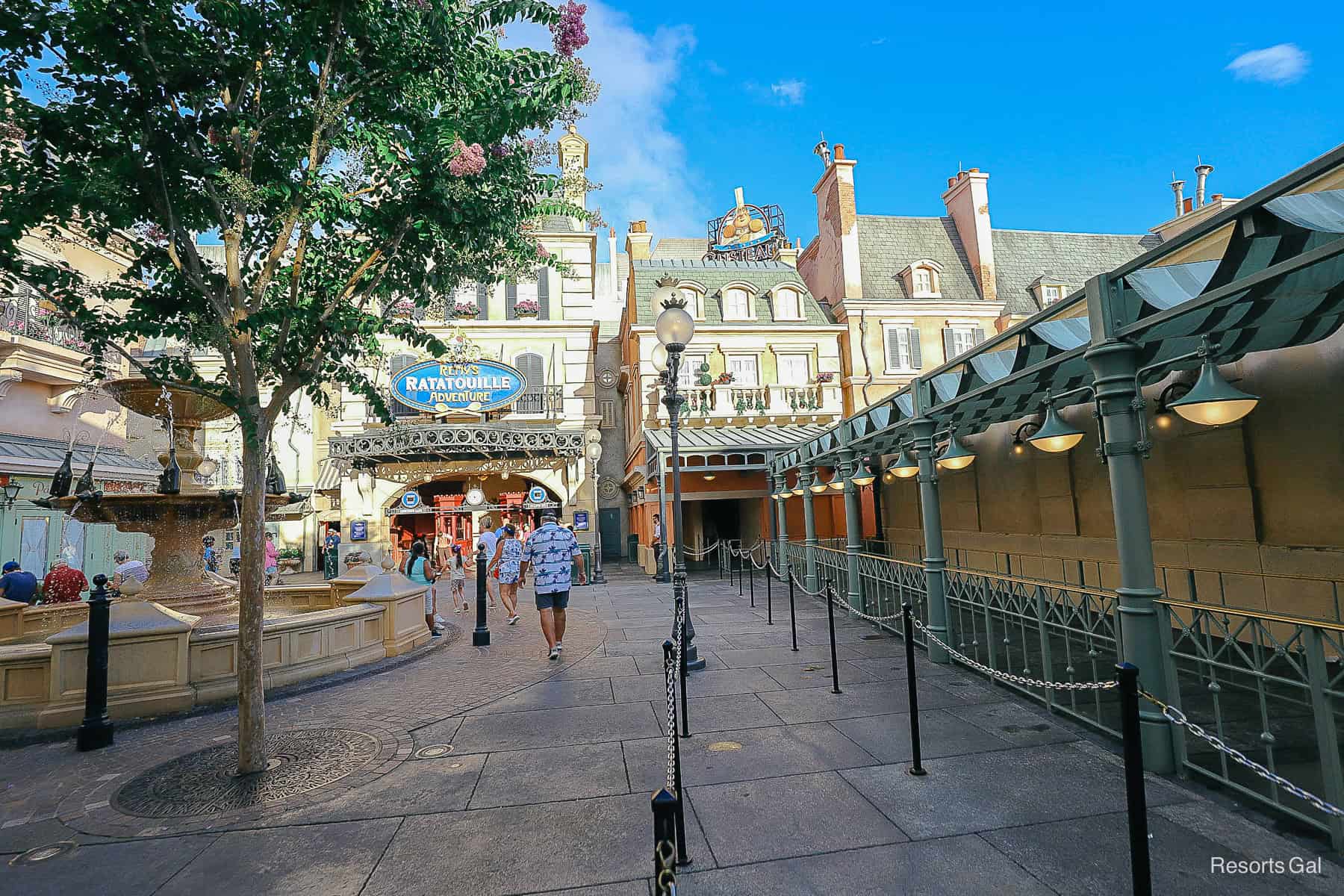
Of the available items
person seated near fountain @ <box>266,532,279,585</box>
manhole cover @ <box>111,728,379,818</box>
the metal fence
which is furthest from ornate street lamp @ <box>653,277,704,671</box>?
person seated near fountain @ <box>266,532,279,585</box>

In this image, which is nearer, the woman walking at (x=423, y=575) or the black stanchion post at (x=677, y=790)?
the black stanchion post at (x=677, y=790)

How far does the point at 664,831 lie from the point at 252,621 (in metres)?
4.57

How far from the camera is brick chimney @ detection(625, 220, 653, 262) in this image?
2978 cm

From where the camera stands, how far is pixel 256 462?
17.7ft

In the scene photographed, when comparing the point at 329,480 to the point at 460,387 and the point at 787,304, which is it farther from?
the point at 787,304

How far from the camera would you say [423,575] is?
433 inches

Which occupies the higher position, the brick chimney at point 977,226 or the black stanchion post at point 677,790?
the brick chimney at point 977,226

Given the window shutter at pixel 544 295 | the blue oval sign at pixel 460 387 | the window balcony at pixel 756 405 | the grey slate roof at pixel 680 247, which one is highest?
the grey slate roof at pixel 680 247

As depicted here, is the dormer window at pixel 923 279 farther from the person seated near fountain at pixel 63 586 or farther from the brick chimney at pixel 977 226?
the person seated near fountain at pixel 63 586

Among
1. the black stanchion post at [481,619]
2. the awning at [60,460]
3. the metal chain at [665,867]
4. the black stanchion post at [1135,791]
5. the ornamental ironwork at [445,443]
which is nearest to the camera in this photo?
the metal chain at [665,867]

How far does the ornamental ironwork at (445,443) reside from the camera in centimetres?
2319

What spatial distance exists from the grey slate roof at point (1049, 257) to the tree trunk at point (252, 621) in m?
28.4

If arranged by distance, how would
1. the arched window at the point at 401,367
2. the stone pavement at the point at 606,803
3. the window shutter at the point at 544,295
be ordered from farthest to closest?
1. the window shutter at the point at 544,295
2. the arched window at the point at 401,367
3. the stone pavement at the point at 606,803

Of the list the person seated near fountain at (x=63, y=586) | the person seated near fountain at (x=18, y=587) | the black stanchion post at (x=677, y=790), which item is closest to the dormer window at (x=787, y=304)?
the person seated near fountain at (x=63, y=586)
